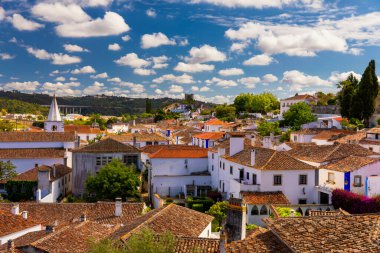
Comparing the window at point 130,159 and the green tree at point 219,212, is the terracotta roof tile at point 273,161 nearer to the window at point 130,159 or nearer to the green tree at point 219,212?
the green tree at point 219,212

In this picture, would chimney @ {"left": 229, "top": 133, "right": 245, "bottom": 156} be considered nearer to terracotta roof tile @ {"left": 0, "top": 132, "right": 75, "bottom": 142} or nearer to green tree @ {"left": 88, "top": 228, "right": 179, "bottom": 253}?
terracotta roof tile @ {"left": 0, "top": 132, "right": 75, "bottom": 142}

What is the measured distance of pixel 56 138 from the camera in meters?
51.2

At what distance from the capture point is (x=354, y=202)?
92.9ft

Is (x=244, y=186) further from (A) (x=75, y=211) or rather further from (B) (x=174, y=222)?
(A) (x=75, y=211)

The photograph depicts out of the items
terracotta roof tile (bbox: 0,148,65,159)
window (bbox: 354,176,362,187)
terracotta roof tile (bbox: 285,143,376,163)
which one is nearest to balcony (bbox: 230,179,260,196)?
terracotta roof tile (bbox: 285,143,376,163)

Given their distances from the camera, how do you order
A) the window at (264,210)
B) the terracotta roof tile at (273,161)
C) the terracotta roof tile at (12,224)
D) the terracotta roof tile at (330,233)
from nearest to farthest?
the terracotta roof tile at (330,233), the terracotta roof tile at (12,224), the window at (264,210), the terracotta roof tile at (273,161)

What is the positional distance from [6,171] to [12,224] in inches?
917

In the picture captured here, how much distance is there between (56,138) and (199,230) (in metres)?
34.5

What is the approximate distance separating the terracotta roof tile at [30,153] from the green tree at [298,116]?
1492 inches

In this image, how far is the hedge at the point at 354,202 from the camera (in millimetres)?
27609

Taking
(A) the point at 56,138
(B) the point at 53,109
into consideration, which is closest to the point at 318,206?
(A) the point at 56,138

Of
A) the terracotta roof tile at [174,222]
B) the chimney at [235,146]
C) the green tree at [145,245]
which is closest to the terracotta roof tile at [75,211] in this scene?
the terracotta roof tile at [174,222]

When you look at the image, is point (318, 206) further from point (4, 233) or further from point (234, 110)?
point (234, 110)

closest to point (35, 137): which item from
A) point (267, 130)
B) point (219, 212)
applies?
point (219, 212)
